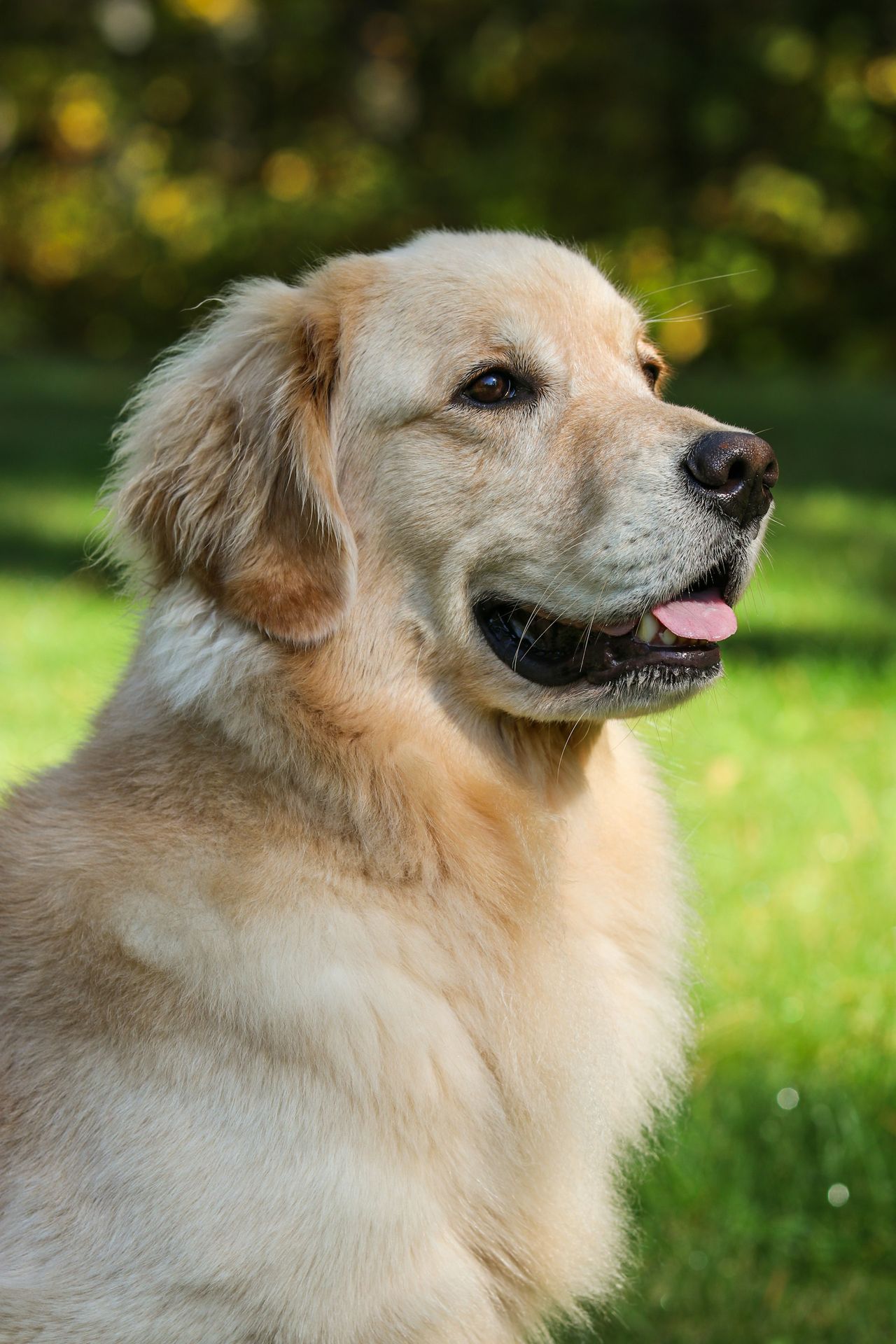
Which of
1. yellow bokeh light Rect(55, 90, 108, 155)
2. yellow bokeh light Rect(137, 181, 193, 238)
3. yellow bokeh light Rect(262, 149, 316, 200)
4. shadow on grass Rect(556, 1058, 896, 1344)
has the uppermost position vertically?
shadow on grass Rect(556, 1058, 896, 1344)

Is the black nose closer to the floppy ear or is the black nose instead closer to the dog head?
the dog head

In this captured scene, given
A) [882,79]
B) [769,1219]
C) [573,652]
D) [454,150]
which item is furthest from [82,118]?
[769,1219]

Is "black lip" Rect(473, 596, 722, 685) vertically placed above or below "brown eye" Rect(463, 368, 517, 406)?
below

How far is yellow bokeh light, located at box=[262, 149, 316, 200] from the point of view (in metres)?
22.6

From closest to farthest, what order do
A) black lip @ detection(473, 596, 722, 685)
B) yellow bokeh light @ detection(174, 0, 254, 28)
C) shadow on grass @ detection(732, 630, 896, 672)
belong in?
1. black lip @ detection(473, 596, 722, 685)
2. shadow on grass @ detection(732, 630, 896, 672)
3. yellow bokeh light @ detection(174, 0, 254, 28)

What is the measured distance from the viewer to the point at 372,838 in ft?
8.73

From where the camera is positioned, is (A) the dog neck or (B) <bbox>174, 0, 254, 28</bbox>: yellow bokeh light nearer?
(A) the dog neck

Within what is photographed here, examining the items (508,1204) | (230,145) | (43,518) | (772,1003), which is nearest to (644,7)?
(230,145)

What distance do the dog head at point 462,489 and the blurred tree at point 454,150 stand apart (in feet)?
52.2

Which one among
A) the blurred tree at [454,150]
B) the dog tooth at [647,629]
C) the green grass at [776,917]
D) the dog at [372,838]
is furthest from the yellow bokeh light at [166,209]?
A: the dog tooth at [647,629]

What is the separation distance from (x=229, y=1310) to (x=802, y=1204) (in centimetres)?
176

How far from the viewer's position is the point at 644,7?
72.1 ft

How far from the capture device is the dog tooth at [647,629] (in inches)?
110

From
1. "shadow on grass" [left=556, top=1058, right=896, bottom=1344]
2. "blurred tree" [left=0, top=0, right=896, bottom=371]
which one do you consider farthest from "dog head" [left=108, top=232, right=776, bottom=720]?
"blurred tree" [left=0, top=0, right=896, bottom=371]
